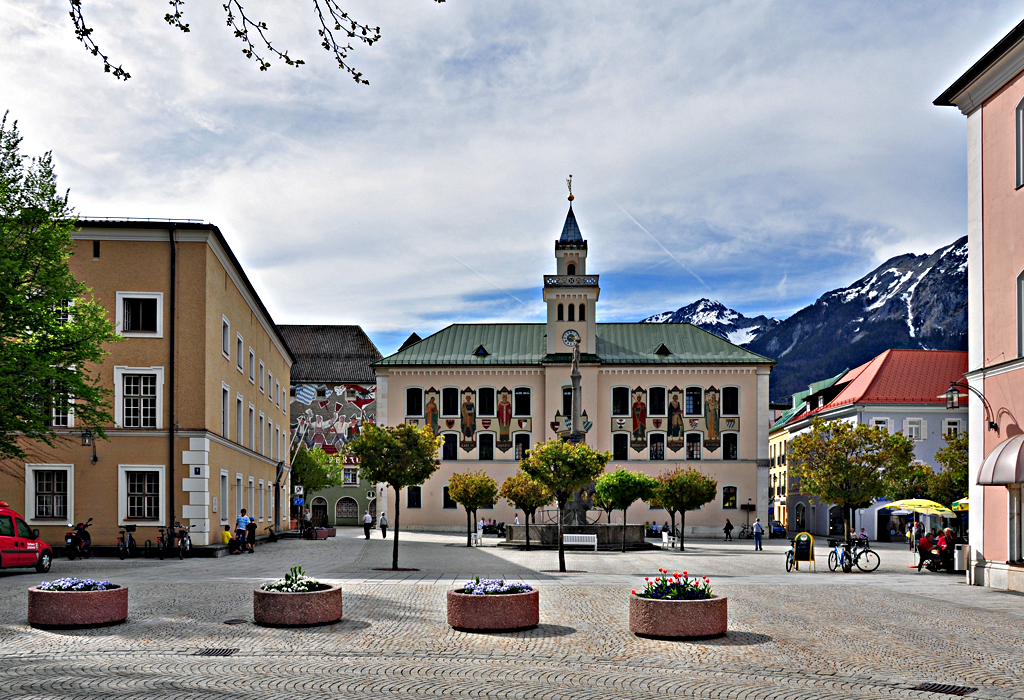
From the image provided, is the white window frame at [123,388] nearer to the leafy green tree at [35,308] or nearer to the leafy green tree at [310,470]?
the leafy green tree at [35,308]

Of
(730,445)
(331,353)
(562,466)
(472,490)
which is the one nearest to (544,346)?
(730,445)

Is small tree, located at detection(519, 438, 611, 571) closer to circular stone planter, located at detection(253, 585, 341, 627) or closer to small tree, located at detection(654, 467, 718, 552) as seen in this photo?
circular stone planter, located at detection(253, 585, 341, 627)

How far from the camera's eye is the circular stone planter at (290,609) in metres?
14.2

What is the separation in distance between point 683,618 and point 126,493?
991 inches

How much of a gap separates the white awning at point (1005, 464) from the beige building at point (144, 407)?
80.4 ft

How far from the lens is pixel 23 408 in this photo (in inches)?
1016

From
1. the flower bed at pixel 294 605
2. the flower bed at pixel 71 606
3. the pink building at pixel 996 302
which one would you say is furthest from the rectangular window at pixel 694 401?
the flower bed at pixel 71 606

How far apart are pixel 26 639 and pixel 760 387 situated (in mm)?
60324

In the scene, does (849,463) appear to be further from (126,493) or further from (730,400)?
(730,400)

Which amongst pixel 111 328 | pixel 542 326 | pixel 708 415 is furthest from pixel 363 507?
pixel 111 328

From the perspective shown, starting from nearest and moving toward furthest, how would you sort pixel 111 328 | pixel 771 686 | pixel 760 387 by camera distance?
pixel 771 686, pixel 111 328, pixel 760 387

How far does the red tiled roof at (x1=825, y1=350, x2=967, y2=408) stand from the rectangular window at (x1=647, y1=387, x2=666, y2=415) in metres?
13.6

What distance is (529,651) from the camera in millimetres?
12531

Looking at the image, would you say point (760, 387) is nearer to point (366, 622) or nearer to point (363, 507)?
point (363, 507)
